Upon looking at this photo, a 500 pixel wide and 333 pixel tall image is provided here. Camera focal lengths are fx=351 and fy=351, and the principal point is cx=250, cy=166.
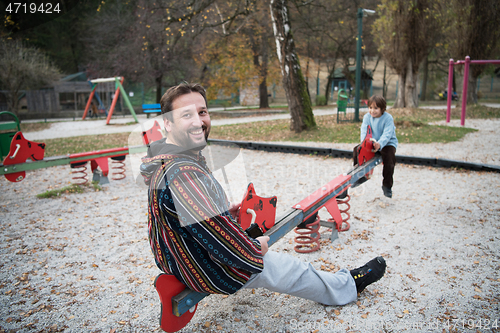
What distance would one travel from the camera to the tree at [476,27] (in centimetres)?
1518

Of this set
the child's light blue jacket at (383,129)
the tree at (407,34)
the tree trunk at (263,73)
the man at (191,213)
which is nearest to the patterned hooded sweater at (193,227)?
the man at (191,213)

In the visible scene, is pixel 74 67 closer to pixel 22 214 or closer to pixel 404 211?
pixel 22 214

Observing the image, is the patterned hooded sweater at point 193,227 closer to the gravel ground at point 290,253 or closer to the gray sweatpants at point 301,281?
the gray sweatpants at point 301,281

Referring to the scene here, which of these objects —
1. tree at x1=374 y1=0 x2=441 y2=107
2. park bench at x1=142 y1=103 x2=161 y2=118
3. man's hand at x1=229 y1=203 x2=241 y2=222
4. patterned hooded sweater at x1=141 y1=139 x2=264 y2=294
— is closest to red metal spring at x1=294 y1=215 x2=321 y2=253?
man's hand at x1=229 y1=203 x2=241 y2=222

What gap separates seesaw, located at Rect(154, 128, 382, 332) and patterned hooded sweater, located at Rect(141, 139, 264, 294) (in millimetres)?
96

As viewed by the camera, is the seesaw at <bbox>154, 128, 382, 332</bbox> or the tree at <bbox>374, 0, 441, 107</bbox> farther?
the tree at <bbox>374, 0, 441, 107</bbox>

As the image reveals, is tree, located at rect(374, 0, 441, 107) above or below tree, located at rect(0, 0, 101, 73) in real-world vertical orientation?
below

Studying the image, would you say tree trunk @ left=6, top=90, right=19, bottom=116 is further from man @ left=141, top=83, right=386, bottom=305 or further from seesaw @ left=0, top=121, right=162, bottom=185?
man @ left=141, top=83, right=386, bottom=305

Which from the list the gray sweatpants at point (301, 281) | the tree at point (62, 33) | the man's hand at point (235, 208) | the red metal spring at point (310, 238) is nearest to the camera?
the gray sweatpants at point (301, 281)

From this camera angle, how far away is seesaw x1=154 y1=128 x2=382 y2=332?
1.97 m

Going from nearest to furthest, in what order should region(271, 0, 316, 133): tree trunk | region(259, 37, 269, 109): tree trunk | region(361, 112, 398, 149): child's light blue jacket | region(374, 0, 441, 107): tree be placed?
region(361, 112, 398, 149): child's light blue jacket
region(271, 0, 316, 133): tree trunk
region(374, 0, 441, 107): tree
region(259, 37, 269, 109): tree trunk

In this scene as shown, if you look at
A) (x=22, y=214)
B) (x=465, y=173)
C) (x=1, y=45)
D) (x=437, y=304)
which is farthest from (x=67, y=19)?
(x=437, y=304)

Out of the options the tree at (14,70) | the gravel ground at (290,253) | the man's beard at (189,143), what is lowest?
the gravel ground at (290,253)

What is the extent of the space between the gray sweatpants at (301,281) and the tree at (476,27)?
17261 mm
